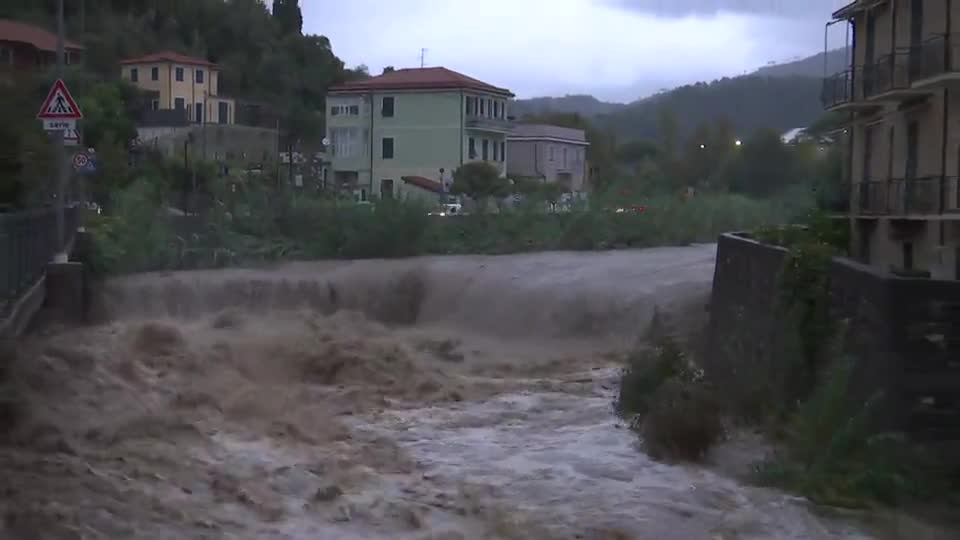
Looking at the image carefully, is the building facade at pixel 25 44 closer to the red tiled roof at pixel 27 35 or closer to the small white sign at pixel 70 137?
the red tiled roof at pixel 27 35

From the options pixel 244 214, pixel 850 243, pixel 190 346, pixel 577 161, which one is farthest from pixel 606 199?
pixel 577 161

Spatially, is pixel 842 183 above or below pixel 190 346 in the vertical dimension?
above

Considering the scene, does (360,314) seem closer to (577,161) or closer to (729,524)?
(729,524)

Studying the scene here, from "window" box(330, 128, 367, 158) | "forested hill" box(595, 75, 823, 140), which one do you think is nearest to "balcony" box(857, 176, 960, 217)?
"forested hill" box(595, 75, 823, 140)

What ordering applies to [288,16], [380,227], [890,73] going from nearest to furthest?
[890,73], [380,227], [288,16]

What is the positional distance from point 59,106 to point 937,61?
18333 millimetres

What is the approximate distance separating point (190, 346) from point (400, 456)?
1013 centimetres

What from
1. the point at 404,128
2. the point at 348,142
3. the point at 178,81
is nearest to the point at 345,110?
the point at 348,142

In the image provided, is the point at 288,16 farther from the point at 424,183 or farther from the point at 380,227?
the point at 380,227

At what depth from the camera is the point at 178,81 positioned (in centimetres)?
6950

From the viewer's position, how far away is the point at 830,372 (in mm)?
15367

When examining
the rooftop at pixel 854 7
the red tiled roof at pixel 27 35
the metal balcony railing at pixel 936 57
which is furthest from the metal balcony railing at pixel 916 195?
the red tiled roof at pixel 27 35

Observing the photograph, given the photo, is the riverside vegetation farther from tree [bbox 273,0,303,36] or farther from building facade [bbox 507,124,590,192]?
tree [bbox 273,0,303,36]

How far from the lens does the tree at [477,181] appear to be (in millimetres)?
60312
